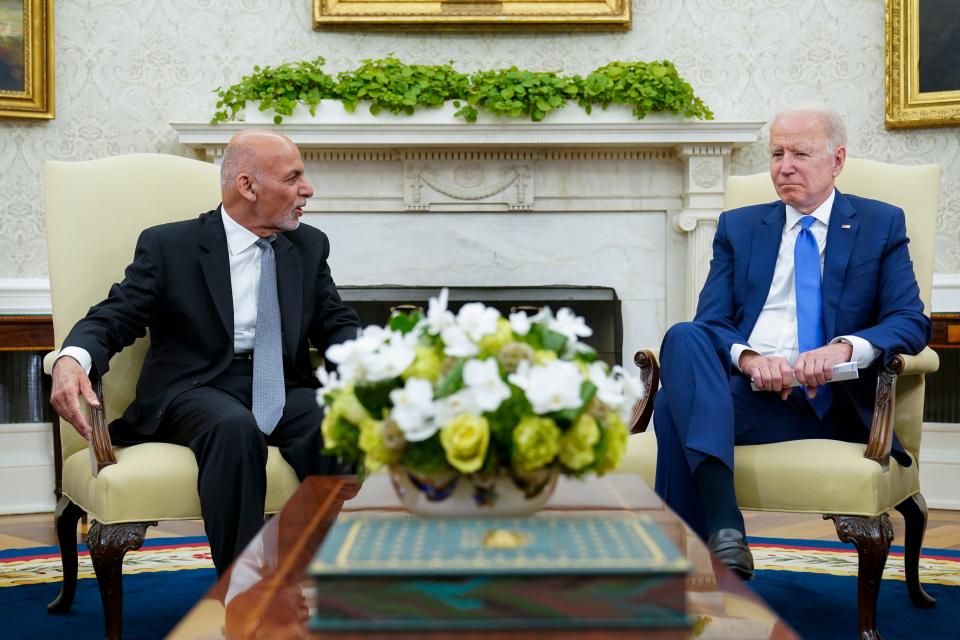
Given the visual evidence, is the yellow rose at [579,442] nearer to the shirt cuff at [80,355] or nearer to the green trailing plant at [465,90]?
the shirt cuff at [80,355]

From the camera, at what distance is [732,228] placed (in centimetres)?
312

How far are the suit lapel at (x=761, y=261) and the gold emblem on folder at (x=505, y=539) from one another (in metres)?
1.77

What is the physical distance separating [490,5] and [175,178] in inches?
97.1

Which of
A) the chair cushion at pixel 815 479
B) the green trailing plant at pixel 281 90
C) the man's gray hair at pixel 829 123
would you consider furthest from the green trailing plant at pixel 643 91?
the chair cushion at pixel 815 479

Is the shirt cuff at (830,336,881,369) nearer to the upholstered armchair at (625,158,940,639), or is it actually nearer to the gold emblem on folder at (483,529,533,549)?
the upholstered armchair at (625,158,940,639)

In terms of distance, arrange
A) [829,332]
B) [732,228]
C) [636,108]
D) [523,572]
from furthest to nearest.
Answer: [636,108], [732,228], [829,332], [523,572]

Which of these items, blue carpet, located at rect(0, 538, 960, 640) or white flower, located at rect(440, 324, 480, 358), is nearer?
white flower, located at rect(440, 324, 480, 358)

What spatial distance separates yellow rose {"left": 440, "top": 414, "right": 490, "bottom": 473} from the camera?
1.37 m

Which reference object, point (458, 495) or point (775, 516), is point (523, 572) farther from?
point (775, 516)

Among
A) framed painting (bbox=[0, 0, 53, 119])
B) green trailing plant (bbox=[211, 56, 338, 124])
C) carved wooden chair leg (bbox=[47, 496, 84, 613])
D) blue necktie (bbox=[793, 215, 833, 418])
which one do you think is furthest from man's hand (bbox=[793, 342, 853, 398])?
framed painting (bbox=[0, 0, 53, 119])

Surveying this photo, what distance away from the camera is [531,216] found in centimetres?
512

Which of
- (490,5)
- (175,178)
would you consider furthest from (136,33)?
(175,178)

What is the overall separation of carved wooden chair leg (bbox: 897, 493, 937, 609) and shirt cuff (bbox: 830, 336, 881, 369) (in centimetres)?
44

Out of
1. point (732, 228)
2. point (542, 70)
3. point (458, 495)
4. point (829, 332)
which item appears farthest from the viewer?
point (542, 70)
